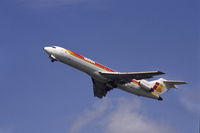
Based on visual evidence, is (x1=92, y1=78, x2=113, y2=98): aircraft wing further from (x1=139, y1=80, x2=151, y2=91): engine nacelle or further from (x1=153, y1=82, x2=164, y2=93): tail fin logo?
(x1=153, y1=82, x2=164, y2=93): tail fin logo

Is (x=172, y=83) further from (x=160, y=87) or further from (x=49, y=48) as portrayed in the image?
(x=49, y=48)

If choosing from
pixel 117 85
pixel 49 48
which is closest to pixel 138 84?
pixel 117 85

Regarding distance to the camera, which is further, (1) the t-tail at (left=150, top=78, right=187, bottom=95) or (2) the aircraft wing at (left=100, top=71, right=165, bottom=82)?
(1) the t-tail at (left=150, top=78, right=187, bottom=95)

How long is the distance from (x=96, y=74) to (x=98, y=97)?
30.1 ft

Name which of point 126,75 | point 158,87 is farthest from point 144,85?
point 126,75

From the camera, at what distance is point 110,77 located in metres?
64.6

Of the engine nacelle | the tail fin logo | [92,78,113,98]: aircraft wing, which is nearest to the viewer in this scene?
the engine nacelle

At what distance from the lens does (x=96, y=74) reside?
63844mm

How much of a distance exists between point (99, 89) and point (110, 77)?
6564mm

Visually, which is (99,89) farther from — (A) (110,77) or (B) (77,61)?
(B) (77,61)

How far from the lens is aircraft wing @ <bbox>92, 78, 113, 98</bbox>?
69.7 meters

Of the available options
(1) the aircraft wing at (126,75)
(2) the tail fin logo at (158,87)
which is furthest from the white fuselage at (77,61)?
(2) the tail fin logo at (158,87)

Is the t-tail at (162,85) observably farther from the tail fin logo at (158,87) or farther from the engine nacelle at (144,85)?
the engine nacelle at (144,85)

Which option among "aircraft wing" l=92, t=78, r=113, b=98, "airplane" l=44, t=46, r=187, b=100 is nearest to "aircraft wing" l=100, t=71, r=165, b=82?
"airplane" l=44, t=46, r=187, b=100
